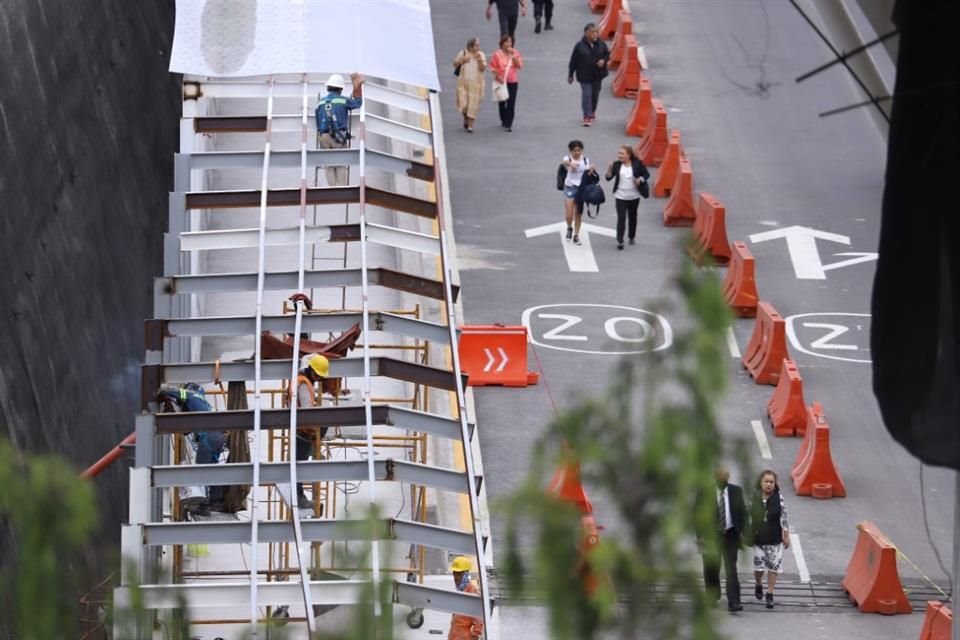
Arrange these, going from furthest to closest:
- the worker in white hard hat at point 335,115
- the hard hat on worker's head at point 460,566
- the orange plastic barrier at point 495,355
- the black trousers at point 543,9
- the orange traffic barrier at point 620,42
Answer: the black trousers at point 543,9 < the orange traffic barrier at point 620,42 < the orange plastic barrier at point 495,355 < the worker in white hard hat at point 335,115 < the hard hat on worker's head at point 460,566

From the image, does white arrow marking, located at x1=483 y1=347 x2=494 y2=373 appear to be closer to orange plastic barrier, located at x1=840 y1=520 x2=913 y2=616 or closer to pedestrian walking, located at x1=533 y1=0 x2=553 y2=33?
orange plastic barrier, located at x1=840 y1=520 x2=913 y2=616

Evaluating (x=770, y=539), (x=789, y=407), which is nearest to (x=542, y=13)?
(x=789, y=407)

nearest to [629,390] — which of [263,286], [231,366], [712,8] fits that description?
[231,366]

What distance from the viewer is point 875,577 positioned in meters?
19.8

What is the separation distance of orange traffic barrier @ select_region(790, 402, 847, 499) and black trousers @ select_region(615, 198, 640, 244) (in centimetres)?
725

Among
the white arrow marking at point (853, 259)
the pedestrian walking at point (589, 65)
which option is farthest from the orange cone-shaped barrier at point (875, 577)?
the pedestrian walking at point (589, 65)

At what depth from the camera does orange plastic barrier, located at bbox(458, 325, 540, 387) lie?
2480 centimetres

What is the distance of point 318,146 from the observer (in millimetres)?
23531

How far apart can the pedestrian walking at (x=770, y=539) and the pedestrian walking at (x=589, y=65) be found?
15.3 m

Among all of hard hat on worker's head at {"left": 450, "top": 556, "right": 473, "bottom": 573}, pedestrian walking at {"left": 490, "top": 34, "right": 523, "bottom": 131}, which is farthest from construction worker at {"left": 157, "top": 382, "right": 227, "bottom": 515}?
pedestrian walking at {"left": 490, "top": 34, "right": 523, "bottom": 131}

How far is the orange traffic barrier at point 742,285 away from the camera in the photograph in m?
27.2

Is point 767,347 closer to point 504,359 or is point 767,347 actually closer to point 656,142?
point 504,359

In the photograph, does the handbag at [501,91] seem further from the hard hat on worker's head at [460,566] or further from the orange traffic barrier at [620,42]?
the hard hat on worker's head at [460,566]

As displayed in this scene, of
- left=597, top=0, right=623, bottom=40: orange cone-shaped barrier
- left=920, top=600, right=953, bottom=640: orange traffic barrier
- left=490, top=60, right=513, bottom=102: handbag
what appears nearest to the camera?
left=920, top=600, right=953, bottom=640: orange traffic barrier
